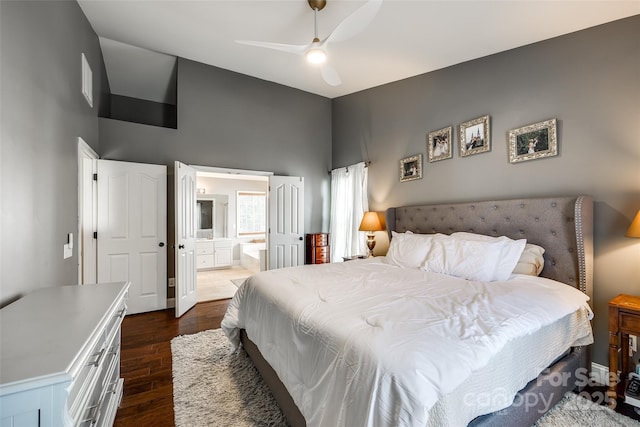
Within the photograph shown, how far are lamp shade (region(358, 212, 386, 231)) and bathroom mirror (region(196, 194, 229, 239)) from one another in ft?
15.0

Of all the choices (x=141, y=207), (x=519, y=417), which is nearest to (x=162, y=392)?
(x=519, y=417)

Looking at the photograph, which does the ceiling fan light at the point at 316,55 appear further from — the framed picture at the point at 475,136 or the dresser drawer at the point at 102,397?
the dresser drawer at the point at 102,397

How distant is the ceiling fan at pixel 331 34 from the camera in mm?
2004

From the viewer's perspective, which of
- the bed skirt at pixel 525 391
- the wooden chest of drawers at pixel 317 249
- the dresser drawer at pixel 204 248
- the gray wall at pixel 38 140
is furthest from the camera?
the dresser drawer at pixel 204 248

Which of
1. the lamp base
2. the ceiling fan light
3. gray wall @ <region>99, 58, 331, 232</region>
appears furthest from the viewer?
the lamp base

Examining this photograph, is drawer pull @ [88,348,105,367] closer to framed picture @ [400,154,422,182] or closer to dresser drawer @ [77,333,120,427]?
dresser drawer @ [77,333,120,427]

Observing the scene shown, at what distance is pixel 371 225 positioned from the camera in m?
3.93

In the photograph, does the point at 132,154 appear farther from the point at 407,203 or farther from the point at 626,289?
the point at 626,289

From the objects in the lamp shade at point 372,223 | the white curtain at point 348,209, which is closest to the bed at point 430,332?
the lamp shade at point 372,223

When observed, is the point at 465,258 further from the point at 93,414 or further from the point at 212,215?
the point at 212,215

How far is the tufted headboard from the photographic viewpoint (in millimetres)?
2152

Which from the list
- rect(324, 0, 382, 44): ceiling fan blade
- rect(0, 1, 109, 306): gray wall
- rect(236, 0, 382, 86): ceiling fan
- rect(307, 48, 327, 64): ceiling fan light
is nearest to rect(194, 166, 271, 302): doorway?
rect(0, 1, 109, 306): gray wall

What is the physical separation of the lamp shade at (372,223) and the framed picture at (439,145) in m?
1.08

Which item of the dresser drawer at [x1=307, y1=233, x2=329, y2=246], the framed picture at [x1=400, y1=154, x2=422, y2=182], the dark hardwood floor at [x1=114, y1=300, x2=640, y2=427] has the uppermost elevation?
the framed picture at [x1=400, y1=154, x2=422, y2=182]
